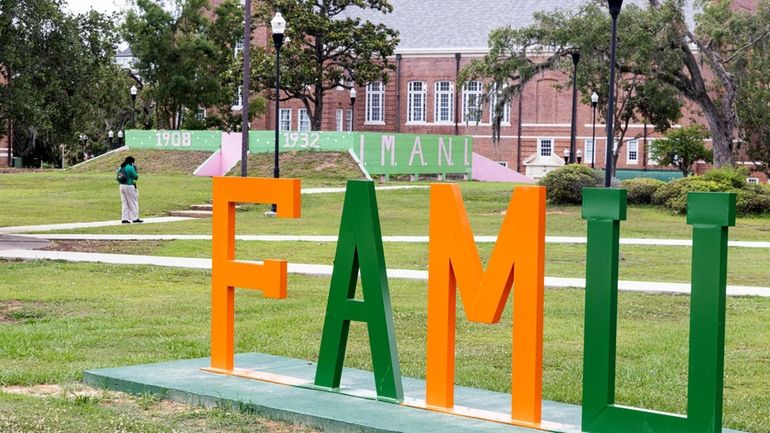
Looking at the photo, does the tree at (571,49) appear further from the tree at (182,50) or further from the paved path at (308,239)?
the tree at (182,50)

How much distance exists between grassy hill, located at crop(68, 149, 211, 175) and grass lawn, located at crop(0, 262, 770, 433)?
122 ft

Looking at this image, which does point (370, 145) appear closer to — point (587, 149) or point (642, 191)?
point (642, 191)

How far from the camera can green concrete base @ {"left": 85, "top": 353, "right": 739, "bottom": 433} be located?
7582mm

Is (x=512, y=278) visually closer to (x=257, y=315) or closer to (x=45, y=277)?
(x=257, y=315)

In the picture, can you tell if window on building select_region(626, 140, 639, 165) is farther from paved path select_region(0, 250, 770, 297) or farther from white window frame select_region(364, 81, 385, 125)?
paved path select_region(0, 250, 770, 297)

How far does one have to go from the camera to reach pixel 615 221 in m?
7.16

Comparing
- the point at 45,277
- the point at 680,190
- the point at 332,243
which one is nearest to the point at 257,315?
the point at 45,277

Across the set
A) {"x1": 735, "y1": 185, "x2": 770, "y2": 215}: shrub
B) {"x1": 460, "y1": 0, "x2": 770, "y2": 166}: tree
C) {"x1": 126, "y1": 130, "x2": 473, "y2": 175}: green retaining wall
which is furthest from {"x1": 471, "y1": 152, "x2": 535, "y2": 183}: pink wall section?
{"x1": 735, "y1": 185, "x2": 770, "y2": 215}: shrub

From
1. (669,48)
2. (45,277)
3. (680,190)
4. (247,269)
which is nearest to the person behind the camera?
(247,269)

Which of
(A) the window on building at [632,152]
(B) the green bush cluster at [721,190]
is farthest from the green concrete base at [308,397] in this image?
(A) the window on building at [632,152]

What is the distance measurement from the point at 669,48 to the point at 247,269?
32.4 m

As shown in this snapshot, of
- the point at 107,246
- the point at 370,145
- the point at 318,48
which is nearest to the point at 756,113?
the point at 370,145

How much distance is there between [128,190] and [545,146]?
140 ft

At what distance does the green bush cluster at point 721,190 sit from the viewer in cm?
3356
